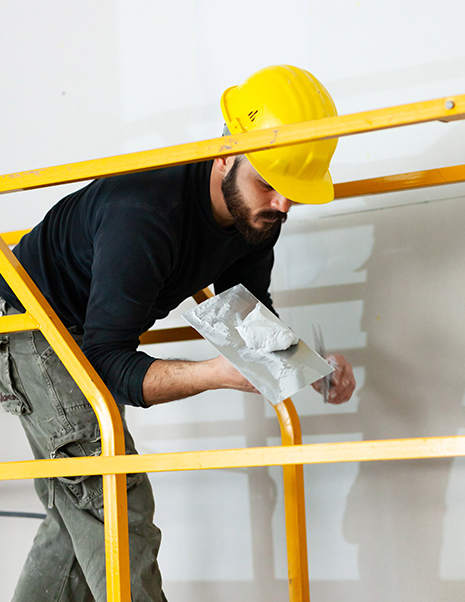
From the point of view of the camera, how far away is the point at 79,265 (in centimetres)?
108

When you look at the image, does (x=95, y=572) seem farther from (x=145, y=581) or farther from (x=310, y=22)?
(x=310, y=22)

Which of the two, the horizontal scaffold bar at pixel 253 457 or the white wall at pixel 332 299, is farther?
the white wall at pixel 332 299

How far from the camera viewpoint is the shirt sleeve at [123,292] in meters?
0.93

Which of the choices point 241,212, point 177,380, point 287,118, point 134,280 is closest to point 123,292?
point 134,280

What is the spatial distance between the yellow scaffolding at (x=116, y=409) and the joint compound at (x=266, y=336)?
0.17 meters

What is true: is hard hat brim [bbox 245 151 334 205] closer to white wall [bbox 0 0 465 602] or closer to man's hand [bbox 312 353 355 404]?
man's hand [bbox 312 353 355 404]

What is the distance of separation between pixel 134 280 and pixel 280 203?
A: 36cm

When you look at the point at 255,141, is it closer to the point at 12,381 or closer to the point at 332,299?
the point at 12,381

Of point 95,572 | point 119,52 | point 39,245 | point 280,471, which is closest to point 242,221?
point 39,245

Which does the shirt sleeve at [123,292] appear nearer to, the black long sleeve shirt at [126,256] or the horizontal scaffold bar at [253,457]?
the black long sleeve shirt at [126,256]

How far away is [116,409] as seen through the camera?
33.4 inches

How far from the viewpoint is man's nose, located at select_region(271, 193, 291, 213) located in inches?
43.1

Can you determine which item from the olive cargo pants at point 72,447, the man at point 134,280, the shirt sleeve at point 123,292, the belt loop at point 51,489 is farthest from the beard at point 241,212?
the belt loop at point 51,489

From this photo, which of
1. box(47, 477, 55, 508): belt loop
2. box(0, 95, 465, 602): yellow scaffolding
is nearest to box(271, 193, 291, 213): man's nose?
box(0, 95, 465, 602): yellow scaffolding
